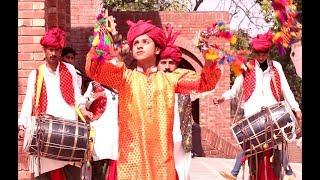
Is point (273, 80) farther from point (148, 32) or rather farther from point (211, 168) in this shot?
point (211, 168)

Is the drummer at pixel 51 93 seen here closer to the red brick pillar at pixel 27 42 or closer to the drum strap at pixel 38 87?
the drum strap at pixel 38 87

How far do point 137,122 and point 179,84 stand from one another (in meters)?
0.40

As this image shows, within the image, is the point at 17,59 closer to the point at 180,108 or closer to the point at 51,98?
the point at 51,98

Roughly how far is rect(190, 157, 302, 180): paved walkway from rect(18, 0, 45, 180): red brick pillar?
180 inches

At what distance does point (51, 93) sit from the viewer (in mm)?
6148

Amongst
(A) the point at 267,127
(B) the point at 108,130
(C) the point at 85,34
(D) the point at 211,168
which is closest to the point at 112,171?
(B) the point at 108,130

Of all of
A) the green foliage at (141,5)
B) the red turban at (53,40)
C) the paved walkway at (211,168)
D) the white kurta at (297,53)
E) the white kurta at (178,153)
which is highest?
the green foliage at (141,5)

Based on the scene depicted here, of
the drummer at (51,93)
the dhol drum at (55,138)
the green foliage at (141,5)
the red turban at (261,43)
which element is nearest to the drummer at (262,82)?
the red turban at (261,43)

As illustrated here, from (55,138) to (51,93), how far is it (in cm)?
49

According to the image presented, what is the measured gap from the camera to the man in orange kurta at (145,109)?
4.96 metres

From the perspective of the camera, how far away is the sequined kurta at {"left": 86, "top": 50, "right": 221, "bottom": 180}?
497 cm

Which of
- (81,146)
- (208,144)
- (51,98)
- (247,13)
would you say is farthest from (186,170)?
(247,13)

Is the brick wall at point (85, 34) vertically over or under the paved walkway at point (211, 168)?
over

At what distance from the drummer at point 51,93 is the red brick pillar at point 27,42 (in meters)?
0.78
